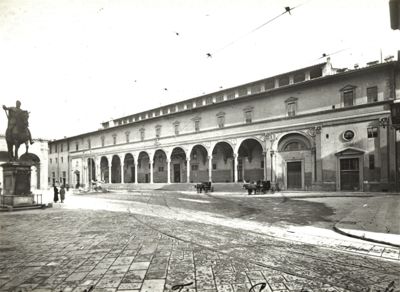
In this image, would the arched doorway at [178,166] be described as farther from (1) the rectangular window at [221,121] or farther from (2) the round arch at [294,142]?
(2) the round arch at [294,142]

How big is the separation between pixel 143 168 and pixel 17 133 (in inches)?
1218

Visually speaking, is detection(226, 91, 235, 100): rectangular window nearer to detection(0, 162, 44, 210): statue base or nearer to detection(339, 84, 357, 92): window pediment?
detection(339, 84, 357, 92): window pediment

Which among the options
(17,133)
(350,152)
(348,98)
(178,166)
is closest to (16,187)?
(17,133)

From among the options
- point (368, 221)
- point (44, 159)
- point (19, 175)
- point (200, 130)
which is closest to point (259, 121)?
point (200, 130)

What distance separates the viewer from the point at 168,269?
4.64 metres

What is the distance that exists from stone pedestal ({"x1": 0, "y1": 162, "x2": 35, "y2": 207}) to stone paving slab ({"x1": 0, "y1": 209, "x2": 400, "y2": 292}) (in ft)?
21.1

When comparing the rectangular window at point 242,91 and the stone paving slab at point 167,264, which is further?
the rectangular window at point 242,91

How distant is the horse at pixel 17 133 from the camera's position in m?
13.0

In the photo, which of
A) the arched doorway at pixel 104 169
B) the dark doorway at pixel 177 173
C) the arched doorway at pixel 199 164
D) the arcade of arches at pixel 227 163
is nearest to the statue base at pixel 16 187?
the arcade of arches at pixel 227 163

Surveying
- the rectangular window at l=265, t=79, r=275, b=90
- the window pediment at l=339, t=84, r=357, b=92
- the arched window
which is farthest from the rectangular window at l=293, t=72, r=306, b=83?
the arched window

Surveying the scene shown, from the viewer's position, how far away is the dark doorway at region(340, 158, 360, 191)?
2202 centimetres

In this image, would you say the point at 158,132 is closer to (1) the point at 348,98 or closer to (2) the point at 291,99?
(2) the point at 291,99

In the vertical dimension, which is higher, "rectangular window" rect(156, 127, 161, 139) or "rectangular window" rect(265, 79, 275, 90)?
"rectangular window" rect(265, 79, 275, 90)

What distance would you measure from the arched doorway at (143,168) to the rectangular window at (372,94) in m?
30.3
